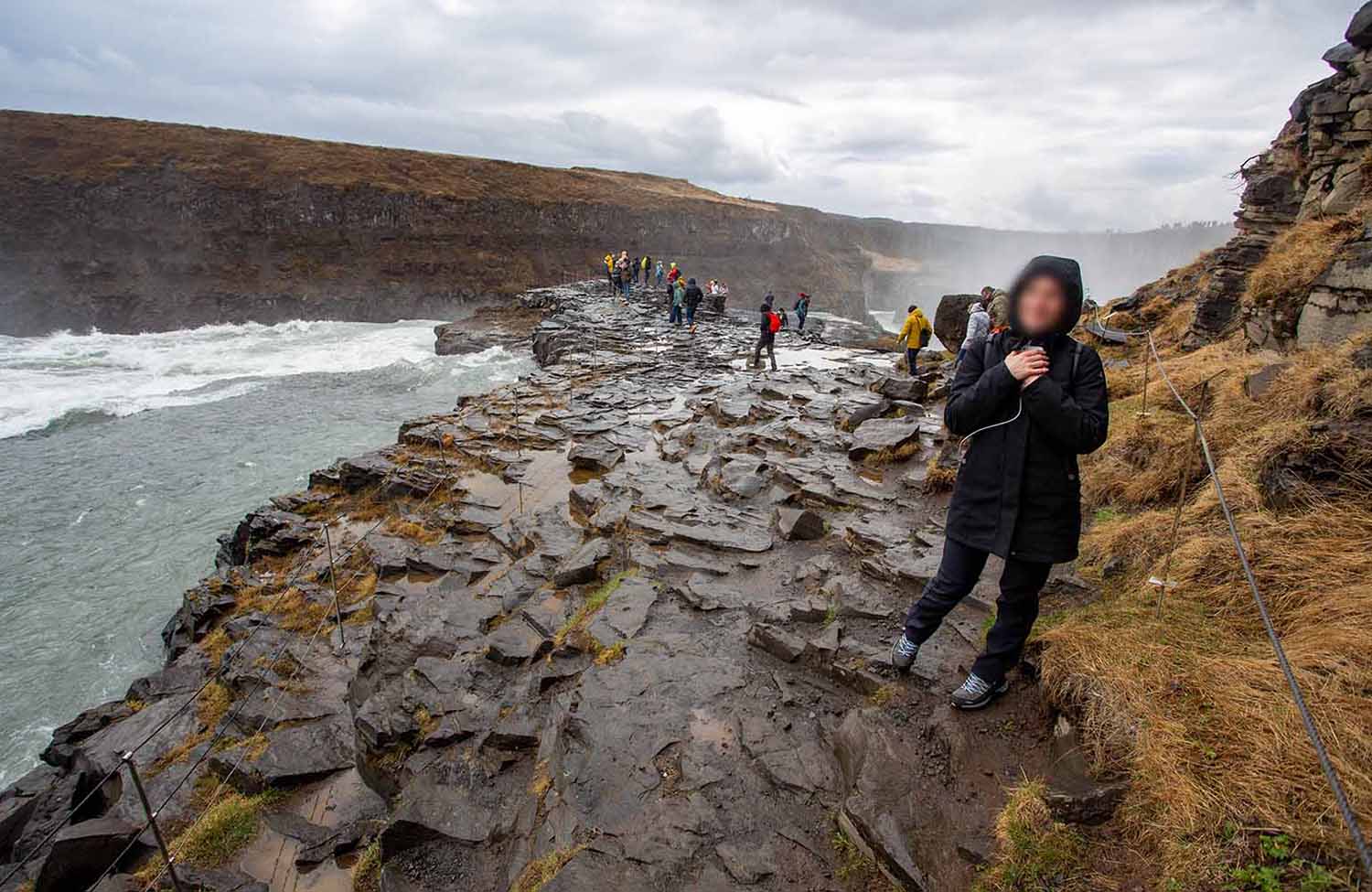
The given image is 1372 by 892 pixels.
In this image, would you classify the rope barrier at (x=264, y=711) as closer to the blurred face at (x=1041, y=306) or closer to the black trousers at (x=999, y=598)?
the black trousers at (x=999, y=598)

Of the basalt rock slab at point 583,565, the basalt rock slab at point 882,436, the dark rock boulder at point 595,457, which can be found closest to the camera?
the basalt rock slab at point 583,565

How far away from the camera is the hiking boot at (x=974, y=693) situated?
12.6 ft

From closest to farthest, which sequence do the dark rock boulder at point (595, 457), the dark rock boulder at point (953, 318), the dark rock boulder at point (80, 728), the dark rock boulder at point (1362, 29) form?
the dark rock boulder at point (80, 728) → the dark rock boulder at point (1362, 29) → the dark rock boulder at point (595, 457) → the dark rock boulder at point (953, 318)

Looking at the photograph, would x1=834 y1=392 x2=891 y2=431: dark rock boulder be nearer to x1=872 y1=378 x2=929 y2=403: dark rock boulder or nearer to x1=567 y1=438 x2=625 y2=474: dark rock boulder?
x1=872 y1=378 x2=929 y2=403: dark rock boulder

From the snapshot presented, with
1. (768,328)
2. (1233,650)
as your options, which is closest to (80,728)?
(1233,650)

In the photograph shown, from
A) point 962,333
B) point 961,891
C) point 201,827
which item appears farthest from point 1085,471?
point 962,333

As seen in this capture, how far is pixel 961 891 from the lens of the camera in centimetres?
290

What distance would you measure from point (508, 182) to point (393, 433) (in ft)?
163

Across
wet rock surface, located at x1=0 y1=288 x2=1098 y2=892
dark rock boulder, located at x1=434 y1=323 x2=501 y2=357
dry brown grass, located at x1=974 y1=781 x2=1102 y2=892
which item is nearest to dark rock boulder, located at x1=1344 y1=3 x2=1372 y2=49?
wet rock surface, located at x1=0 y1=288 x2=1098 y2=892

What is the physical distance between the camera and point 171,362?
28.7 m

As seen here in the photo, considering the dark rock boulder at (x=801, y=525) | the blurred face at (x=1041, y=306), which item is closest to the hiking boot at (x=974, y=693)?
the blurred face at (x=1041, y=306)

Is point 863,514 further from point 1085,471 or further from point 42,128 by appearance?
point 42,128

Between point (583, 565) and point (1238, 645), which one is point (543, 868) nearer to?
point (583, 565)

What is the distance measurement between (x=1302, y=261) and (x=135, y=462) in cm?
2273
